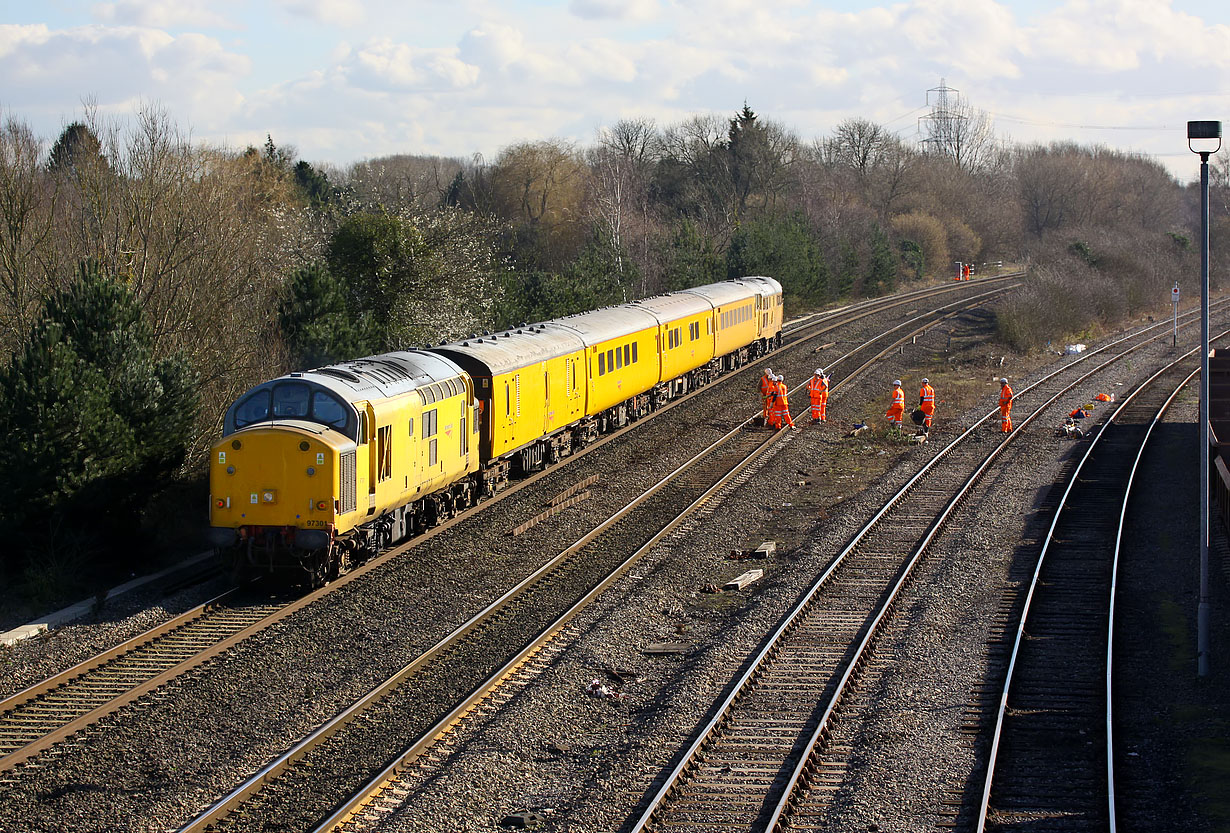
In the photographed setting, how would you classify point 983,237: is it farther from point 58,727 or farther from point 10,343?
point 58,727

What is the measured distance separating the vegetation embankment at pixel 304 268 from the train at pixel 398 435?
2455 millimetres

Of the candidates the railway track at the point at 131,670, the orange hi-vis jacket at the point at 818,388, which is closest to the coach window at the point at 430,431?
the railway track at the point at 131,670

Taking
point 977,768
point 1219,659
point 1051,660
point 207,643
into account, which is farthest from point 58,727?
point 1219,659

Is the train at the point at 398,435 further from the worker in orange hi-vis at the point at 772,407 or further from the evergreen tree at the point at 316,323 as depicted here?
the evergreen tree at the point at 316,323

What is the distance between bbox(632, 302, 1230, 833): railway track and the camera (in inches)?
402

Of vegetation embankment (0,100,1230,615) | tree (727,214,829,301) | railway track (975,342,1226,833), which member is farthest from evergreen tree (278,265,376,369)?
tree (727,214,829,301)

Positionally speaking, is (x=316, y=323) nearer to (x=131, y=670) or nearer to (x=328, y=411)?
(x=328, y=411)

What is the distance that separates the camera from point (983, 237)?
91.3 meters

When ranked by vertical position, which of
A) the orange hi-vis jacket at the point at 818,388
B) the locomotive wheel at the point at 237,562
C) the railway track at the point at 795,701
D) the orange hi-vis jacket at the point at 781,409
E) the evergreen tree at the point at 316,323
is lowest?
the railway track at the point at 795,701

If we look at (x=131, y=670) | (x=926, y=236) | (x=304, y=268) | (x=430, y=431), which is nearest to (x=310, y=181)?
(x=926, y=236)

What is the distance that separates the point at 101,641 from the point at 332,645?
9.00 feet

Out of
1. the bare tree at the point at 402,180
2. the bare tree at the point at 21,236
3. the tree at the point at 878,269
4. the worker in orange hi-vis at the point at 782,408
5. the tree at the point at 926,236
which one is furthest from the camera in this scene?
the tree at the point at 926,236

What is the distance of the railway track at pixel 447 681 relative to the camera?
33.1 feet

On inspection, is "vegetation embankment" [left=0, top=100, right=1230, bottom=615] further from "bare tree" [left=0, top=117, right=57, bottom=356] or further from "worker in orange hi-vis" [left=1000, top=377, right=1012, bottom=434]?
"worker in orange hi-vis" [left=1000, top=377, right=1012, bottom=434]
